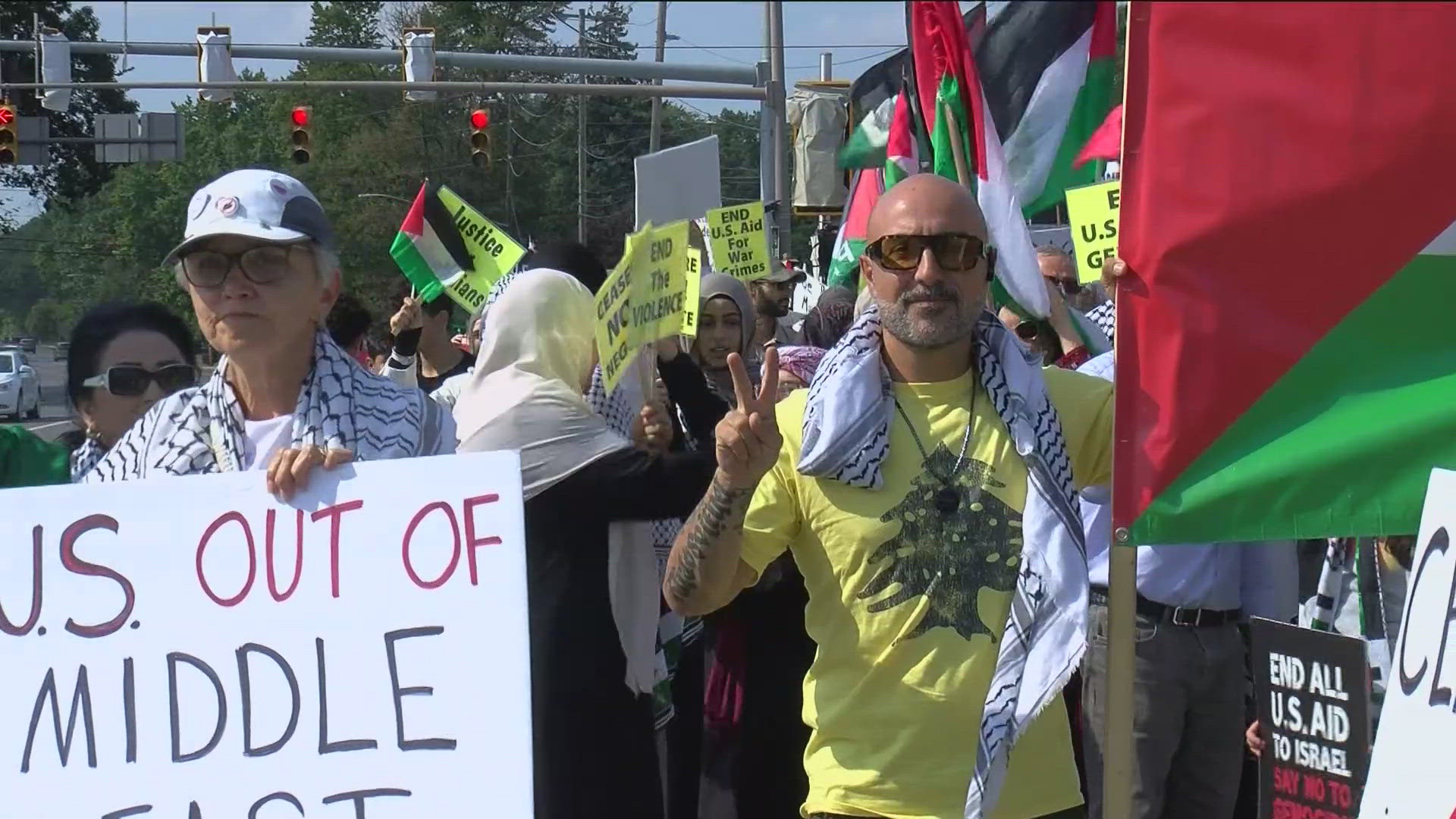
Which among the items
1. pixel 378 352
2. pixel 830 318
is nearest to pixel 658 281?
pixel 830 318

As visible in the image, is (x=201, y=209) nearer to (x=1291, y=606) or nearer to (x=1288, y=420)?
(x=1288, y=420)

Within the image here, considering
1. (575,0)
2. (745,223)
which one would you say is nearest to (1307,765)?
(745,223)

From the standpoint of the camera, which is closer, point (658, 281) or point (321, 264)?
point (321, 264)

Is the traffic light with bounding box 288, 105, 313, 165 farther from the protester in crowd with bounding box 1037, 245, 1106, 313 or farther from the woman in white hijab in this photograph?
the woman in white hijab

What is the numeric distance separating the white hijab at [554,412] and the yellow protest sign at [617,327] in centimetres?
12

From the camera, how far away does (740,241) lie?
9.35 meters

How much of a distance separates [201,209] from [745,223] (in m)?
6.69

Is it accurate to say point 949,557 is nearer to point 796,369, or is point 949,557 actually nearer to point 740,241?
point 796,369

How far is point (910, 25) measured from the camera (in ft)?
12.0

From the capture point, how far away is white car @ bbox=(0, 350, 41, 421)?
72.5 feet

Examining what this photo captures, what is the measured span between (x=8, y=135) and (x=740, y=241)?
41.8 feet

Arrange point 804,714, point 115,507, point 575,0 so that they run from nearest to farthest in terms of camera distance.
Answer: point 115,507 → point 804,714 → point 575,0

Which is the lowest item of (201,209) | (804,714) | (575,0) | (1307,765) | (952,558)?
(1307,765)

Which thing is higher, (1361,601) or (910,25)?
(910,25)
